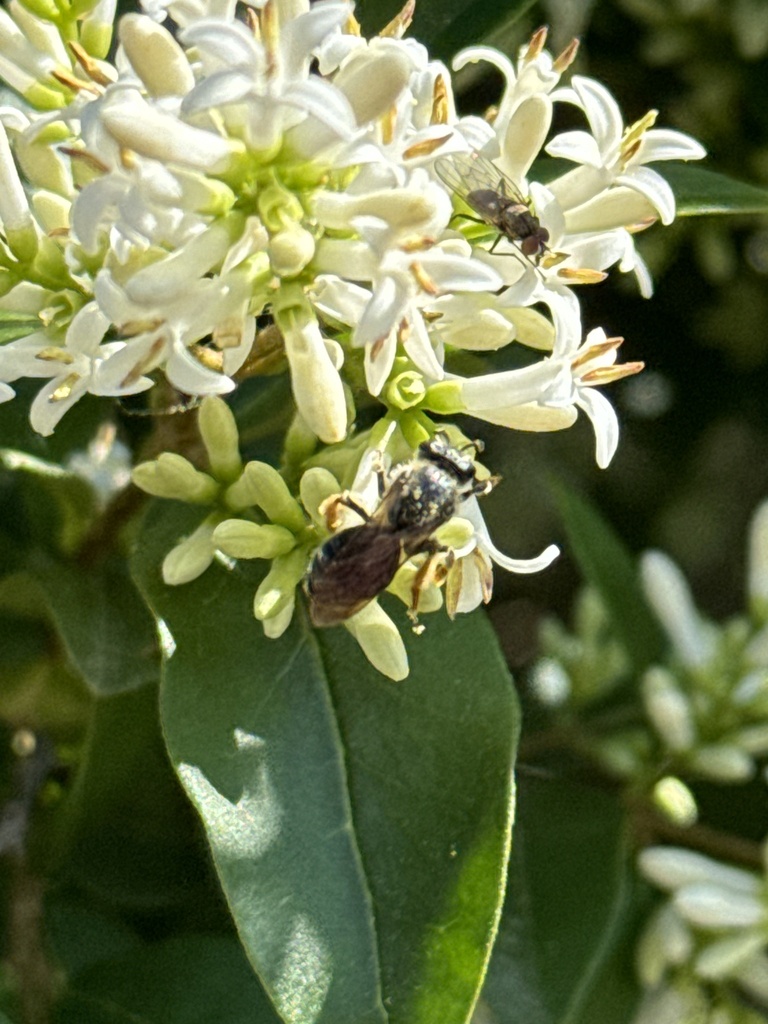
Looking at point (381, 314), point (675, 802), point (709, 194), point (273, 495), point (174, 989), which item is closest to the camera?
point (381, 314)

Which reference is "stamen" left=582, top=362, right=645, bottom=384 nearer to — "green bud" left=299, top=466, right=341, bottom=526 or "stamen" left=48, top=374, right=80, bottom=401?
"green bud" left=299, top=466, right=341, bottom=526

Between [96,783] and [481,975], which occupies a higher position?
[481,975]

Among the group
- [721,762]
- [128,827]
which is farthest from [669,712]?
[128,827]

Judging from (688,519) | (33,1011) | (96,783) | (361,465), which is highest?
(361,465)

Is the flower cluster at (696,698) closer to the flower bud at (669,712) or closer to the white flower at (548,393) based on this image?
the flower bud at (669,712)

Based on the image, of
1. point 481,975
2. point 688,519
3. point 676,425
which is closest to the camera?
point 481,975

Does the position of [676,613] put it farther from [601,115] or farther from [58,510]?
[601,115]

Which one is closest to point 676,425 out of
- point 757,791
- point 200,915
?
point 757,791

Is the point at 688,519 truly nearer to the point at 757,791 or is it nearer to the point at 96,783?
the point at 757,791
